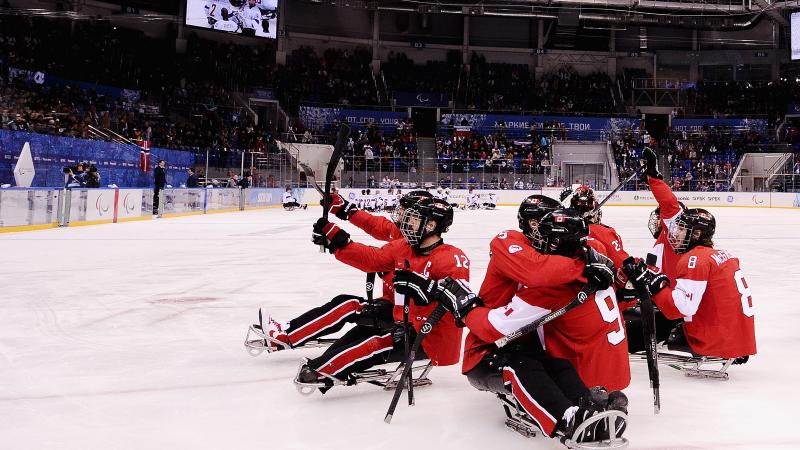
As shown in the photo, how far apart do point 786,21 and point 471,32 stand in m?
15.0

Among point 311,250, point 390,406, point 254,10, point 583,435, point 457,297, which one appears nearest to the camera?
point 583,435

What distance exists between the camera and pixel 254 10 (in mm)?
26000

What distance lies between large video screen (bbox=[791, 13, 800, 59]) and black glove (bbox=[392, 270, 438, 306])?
31703mm

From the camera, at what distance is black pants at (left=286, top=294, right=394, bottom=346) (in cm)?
335

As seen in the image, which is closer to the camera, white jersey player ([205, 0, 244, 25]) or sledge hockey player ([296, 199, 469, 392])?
A: sledge hockey player ([296, 199, 469, 392])

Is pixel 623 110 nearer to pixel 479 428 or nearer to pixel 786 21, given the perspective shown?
pixel 786 21

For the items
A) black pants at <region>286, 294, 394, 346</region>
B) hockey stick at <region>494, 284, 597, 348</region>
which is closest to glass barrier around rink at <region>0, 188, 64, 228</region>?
black pants at <region>286, 294, 394, 346</region>

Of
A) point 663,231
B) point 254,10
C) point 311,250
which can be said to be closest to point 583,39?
point 254,10

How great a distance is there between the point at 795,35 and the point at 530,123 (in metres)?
11.7

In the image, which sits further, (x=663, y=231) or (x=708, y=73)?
(x=708, y=73)

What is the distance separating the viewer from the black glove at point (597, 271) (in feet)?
7.33

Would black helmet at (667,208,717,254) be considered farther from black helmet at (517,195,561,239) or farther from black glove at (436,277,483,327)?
black glove at (436,277,483,327)

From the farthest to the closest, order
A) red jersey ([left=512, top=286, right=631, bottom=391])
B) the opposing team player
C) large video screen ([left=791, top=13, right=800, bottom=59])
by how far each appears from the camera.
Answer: large video screen ([left=791, top=13, right=800, bottom=59]) < the opposing team player < red jersey ([left=512, top=286, right=631, bottom=391])

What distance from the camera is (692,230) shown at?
3.27 m
